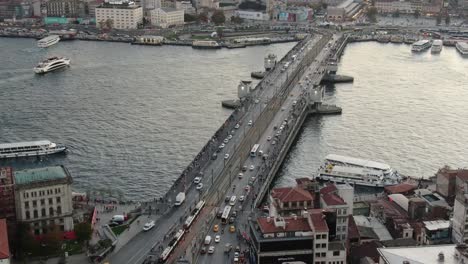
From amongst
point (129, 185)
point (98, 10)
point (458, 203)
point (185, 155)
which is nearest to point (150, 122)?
point (185, 155)

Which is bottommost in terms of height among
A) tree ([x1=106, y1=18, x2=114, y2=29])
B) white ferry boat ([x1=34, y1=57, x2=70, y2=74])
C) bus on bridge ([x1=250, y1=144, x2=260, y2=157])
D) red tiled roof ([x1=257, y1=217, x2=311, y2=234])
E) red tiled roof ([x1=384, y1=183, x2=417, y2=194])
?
red tiled roof ([x1=384, y1=183, x2=417, y2=194])

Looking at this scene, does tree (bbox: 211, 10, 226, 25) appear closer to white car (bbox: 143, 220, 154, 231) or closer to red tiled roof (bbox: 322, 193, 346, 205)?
white car (bbox: 143, 220, 154, 231)

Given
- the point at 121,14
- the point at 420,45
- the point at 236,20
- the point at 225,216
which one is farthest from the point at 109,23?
the point at 225,216

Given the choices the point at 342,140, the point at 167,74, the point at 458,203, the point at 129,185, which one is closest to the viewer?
the point at 458,203

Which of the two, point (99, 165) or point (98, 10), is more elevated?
point (98, 10)

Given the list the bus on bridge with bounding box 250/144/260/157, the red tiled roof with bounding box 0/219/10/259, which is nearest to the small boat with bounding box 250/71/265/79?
the bus on bridge with bounding box 250/144/260/157

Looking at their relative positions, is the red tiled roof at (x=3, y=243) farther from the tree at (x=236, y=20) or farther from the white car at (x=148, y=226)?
the tree at (x=236, y=20)

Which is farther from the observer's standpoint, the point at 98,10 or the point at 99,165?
the point at 98,10

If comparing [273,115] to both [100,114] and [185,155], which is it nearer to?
[185,155]
